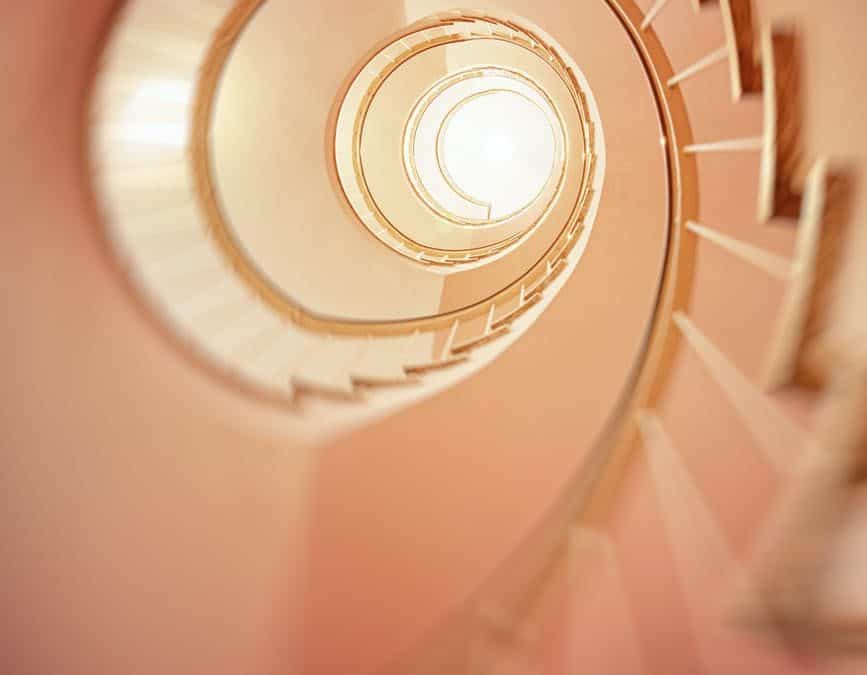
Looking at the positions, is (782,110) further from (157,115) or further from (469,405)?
(157,115)

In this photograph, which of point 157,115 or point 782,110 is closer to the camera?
point 782,110

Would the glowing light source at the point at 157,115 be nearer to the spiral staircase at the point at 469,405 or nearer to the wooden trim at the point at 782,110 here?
the spiral staircase at the point at 469,405

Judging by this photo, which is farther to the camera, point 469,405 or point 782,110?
point 469,405

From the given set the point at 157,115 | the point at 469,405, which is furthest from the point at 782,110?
the point at 157,115

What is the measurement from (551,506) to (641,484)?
1.81 ft

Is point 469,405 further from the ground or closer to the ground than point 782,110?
closer to the ground

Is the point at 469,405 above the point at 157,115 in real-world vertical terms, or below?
below

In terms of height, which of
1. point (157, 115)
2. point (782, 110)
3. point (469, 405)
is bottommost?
point (469, 405)

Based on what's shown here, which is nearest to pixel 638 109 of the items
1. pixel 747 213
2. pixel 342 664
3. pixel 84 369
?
pixel 747 213

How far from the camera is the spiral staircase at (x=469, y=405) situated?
1836 millimetres

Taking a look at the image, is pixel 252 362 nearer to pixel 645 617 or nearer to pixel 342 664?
pixel 342 664

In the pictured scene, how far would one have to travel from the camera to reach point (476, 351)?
3645mm

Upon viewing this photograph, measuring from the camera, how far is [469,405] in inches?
130

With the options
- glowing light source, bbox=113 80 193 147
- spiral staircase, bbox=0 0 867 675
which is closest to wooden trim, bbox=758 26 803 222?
spiral staircase, bbox=0 0 867 675
